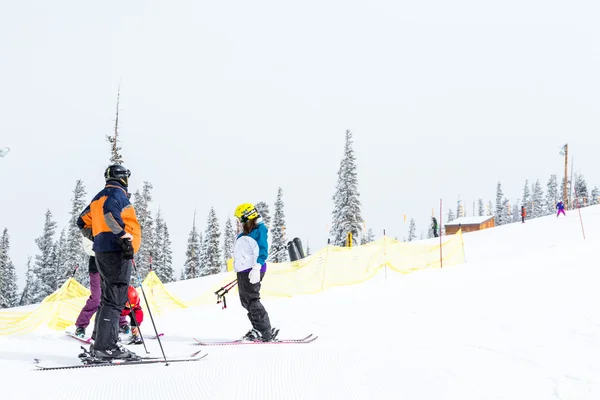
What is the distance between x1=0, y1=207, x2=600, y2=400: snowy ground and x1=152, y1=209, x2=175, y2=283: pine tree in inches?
2053

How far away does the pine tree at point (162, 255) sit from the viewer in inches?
2356

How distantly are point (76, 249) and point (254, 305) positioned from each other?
47.5 m

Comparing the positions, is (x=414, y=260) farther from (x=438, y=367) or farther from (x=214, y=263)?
(x=214, y=263)

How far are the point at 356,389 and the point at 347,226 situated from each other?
133 ft

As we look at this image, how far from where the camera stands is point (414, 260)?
17359mm

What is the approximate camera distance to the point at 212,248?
195ft

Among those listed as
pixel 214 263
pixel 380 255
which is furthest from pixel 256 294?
pixel 214 263

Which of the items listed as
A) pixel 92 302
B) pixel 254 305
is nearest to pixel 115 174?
pixel 92 302

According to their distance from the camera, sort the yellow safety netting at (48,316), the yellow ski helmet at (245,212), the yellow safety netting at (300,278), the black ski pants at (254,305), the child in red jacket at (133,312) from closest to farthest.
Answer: the child in red jacket at (133,312) → the black ski pants at (254,305) → the yellow ski helmet at (245,212) → the yellow safety netting at (48,316) → the yellow safety netting at (300,278)

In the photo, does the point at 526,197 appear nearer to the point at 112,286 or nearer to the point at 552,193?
the point at 552,193

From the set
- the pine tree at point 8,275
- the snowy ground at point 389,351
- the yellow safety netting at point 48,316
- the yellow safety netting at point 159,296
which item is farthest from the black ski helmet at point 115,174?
the pine tree at point 8,275

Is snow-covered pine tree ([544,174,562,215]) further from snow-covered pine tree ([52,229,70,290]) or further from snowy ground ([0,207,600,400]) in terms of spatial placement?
snowy ground ([0,207,600,400])

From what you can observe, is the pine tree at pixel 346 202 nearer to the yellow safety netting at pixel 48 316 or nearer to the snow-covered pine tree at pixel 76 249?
the snow-covered pine tree at pixel 76 249

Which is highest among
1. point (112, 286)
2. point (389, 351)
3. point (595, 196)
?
point (595, 196)
